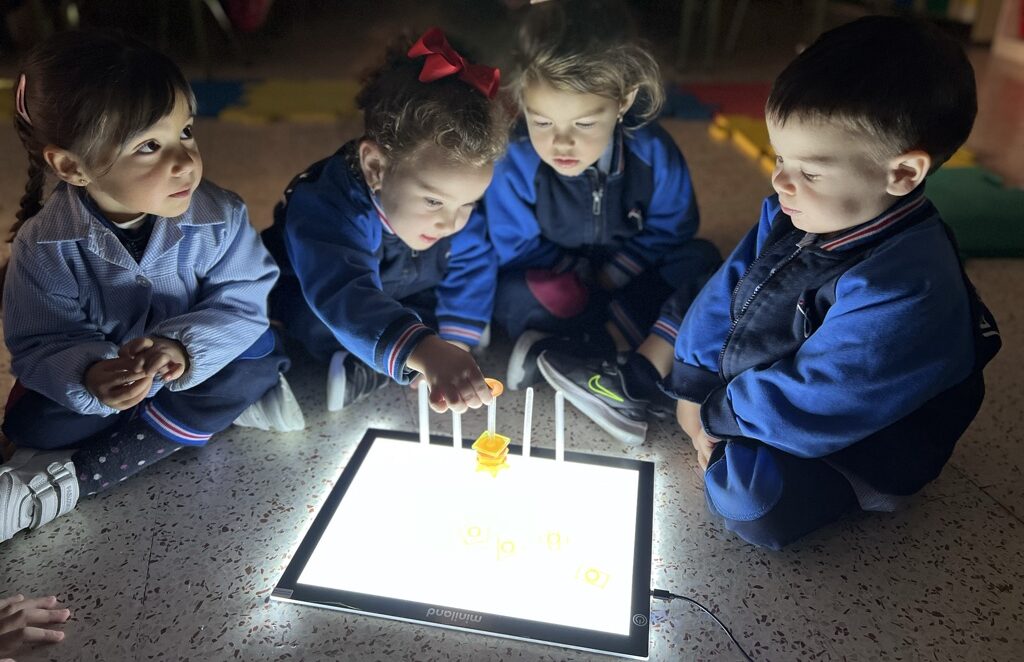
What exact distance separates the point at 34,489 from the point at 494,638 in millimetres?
581

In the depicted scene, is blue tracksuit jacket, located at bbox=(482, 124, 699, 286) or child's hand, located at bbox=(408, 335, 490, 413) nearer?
child's hand, located at bbox=(408, 335, 490, 413)

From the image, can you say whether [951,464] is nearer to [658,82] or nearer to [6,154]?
[658,82]

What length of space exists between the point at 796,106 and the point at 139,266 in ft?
2.62

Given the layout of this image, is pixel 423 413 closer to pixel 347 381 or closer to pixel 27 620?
pixel 347 381

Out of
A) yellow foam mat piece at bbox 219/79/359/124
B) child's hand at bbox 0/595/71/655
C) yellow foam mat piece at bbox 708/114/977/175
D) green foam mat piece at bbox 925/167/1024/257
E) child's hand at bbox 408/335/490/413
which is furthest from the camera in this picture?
yellow foam mat piece at bbox 219/79/359/124

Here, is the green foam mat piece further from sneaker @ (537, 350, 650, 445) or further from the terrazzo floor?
sneaker @ (537, 350, 650, 445)

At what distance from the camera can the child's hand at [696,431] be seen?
1.01 m

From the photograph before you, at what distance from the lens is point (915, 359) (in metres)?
0.84

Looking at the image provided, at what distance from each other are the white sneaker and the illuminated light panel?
14cm

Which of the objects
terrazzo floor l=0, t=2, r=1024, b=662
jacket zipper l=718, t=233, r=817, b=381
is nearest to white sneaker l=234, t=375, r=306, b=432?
terrazzo floor l=0, t=2, r=1024, b=662

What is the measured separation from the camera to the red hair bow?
3.39 ft

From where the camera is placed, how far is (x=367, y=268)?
3.59 ft

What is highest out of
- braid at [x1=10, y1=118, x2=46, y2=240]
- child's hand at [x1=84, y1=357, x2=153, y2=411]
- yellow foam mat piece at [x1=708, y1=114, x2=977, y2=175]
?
braid at [x1=10, y1=118, x2=46, y2=240]

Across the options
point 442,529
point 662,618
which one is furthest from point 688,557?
point 442,529
